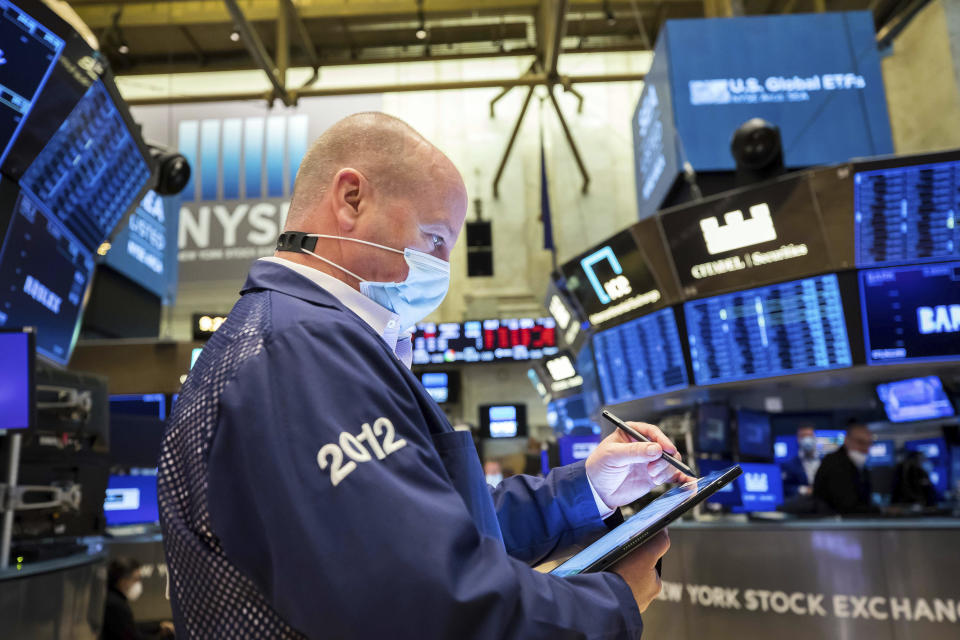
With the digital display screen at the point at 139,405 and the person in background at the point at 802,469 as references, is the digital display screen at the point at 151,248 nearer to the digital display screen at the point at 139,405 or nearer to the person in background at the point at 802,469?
the digital display screen at the point at 139,405

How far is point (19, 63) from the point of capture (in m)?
3.85

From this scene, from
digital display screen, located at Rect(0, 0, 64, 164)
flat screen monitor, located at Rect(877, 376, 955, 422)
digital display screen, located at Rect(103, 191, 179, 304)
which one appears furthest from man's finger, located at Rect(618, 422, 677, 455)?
digital display screen, located at Rect(103, 191, 179, 304)

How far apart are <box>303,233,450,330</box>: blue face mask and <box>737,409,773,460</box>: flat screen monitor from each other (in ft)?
19.9

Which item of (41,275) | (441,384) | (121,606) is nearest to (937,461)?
(121,606)

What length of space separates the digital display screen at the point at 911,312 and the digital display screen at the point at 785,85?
227 centimetres

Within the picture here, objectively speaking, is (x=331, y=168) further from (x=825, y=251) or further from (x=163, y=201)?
(x=163, y=201)

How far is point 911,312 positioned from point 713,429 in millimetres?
1909

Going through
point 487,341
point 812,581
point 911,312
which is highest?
point 487,341

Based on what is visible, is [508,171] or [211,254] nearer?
[211,254]

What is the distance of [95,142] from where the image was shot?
199 inches

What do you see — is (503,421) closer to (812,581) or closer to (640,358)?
(640,358)

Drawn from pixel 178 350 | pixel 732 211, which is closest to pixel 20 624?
pixel 732 211

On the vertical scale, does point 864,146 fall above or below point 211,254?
below

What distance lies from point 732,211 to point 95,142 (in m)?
4.55
